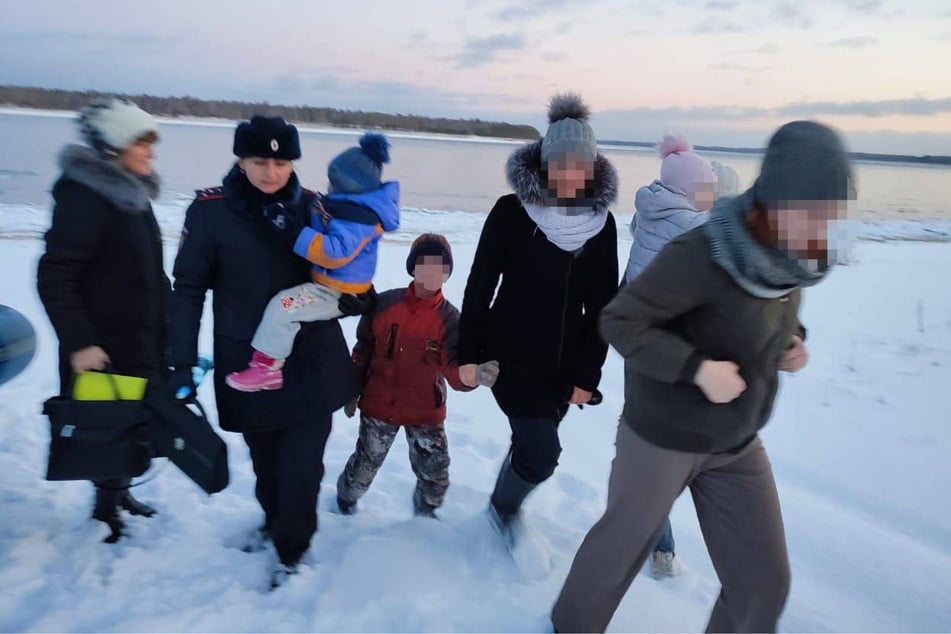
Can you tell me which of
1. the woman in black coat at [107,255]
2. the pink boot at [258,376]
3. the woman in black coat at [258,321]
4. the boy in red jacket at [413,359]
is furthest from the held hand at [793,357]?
the woman in black coat at [107,255]

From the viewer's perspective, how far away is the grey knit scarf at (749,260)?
1708 millimetres

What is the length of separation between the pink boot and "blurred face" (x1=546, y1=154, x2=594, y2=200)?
1.22 m

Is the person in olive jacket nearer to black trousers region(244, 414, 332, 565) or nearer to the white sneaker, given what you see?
the white sneaker

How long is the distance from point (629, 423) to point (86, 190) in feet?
6.78

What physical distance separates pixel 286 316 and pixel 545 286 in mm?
981

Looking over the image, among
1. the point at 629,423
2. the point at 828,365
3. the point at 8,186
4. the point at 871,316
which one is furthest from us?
the point at 8,186

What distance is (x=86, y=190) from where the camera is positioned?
2.45m

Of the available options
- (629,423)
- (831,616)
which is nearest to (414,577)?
(629,423)

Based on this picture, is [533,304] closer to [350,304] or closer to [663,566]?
[350,304]

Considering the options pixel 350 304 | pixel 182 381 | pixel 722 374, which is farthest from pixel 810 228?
pixel 182 381

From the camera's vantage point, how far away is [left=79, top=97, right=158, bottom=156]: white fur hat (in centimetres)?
257

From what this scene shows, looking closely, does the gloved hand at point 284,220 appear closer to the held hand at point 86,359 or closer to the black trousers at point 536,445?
the held hand at point 86,359

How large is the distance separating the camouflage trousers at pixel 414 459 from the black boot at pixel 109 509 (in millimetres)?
969

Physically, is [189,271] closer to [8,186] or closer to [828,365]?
[828,365]
